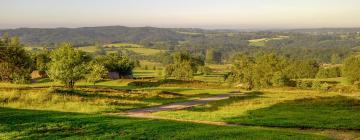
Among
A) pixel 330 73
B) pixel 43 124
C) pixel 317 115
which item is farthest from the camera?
pixel 330 73

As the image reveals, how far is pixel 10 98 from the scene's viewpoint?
41.5m

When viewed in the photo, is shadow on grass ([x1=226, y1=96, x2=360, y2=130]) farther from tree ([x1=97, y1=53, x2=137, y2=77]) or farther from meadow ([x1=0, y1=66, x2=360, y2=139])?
tree ([x1=97, y1=53, x2=137, y2=77])

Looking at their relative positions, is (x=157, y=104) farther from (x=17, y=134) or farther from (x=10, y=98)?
(x=17, y=134)

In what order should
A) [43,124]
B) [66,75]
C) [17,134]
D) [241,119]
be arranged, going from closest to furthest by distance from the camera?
[17,134] → [43,124] → [241,119] → [66,75]

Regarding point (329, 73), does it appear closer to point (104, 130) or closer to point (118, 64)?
point (118, 64)

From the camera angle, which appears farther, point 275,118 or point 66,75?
point 66,75

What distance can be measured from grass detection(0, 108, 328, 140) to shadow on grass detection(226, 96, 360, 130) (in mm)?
6910

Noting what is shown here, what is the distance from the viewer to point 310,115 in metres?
36.0

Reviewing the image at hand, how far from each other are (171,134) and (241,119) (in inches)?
468

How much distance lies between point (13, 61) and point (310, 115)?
63540mm

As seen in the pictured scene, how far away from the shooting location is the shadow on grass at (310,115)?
30.9m

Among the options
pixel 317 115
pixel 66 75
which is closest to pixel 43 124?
pixel 317 115

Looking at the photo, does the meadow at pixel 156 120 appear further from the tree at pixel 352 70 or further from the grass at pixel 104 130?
the tree at pixel 352 70

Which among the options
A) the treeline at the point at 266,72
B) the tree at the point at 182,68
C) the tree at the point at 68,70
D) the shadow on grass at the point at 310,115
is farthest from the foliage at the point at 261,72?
the shadow on grass at the point at 310,115
